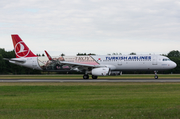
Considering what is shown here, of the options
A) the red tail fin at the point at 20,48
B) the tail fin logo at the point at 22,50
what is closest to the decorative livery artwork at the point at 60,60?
the red tail fin at the point at 20,48

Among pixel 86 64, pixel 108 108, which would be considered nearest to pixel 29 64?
pixel 86 64

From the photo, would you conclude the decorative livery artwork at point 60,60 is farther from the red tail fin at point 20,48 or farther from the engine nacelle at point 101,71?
the engine nacelle at point 101,71

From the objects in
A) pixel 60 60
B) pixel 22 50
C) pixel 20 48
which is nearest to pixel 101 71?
pixel 60 60

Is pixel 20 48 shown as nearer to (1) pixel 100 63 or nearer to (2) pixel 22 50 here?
(2) pixel 22 50

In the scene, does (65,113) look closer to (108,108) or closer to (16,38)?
(108,108)

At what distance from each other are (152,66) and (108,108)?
34.1 metres

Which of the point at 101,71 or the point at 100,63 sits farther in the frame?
the point at 100,63

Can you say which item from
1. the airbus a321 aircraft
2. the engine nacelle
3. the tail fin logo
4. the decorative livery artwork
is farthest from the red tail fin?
the engine nacelle

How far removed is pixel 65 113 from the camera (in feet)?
37.4

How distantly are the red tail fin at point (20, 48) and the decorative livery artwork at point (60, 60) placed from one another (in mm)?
3120

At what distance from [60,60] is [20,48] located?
9.74 meters

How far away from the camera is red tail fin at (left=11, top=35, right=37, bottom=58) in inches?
2115

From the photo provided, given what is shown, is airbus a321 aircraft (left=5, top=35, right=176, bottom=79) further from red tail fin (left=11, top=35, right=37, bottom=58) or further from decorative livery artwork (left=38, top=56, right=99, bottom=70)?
red tail fin (left=11, top=35, right=37, bottom=58)

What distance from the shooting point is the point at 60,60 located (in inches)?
1998
